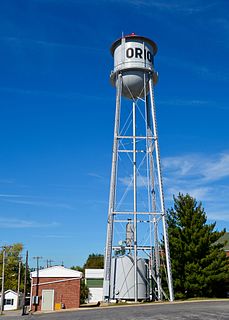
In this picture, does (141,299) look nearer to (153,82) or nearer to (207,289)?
(207,289)

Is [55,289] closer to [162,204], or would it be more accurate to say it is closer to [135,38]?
[162,204]

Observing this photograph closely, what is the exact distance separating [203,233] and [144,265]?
6530 millimetres

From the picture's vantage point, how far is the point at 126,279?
28828mm

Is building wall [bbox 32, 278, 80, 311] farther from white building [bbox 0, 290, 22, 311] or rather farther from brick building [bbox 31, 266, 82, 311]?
white building [bbox 0, 290, 22, 311]

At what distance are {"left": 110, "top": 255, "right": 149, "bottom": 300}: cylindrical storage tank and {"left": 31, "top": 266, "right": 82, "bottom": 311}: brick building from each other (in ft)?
22.7

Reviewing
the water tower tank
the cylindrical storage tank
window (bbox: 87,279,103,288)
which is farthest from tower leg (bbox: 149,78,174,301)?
window (bbox: 87,279,103,288)

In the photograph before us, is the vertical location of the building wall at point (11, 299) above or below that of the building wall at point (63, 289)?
below

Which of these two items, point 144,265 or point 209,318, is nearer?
point 209,318

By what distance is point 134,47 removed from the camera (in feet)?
100

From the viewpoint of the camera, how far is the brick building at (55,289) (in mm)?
34125

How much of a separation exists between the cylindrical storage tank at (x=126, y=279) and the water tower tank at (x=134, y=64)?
12.6 meters

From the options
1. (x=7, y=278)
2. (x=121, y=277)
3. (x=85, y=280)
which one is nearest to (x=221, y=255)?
(x=121, y=277)

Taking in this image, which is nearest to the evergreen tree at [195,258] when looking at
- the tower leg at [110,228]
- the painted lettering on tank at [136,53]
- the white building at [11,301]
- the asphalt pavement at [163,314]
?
the tower leg at [110,228]

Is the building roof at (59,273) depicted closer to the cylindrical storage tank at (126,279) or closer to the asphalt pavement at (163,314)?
the cylindrical storage tank at (126,279)
